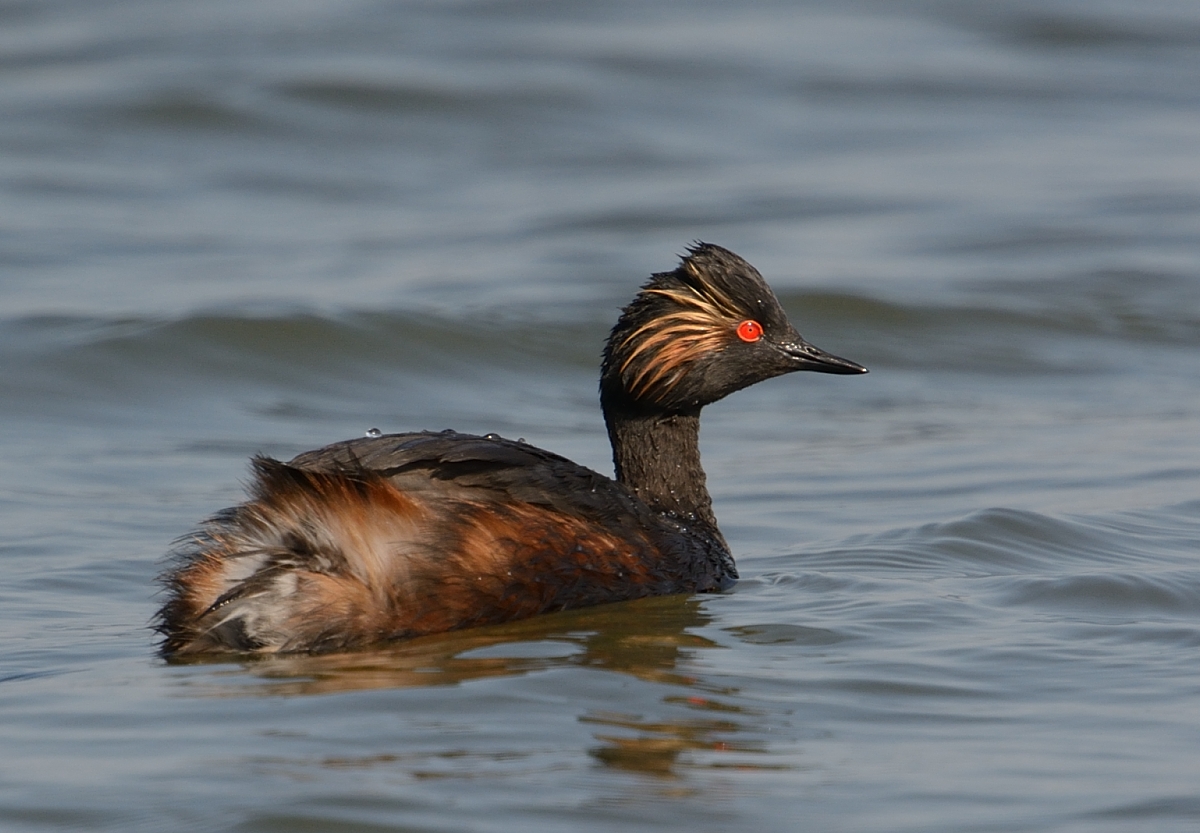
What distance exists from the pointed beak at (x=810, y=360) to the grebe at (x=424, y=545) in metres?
0.46

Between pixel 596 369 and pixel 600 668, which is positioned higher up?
pixel 596 369

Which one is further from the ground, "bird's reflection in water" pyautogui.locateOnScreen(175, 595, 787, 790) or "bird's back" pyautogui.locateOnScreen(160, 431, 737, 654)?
"bird's back" pyautogui.locateOnScreen(160, 431, 737, 654)

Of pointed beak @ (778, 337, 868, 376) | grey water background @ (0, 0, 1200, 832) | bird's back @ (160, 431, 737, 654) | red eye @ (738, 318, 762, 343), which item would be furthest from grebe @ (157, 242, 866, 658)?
pointed beak @ (778, 337, 868, 376)

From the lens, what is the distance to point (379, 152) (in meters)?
17.8

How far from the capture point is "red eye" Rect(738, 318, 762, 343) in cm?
736

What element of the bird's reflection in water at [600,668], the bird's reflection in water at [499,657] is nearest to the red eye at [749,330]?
the bird's reflection in water at [600,668]

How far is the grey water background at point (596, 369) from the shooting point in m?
4.90

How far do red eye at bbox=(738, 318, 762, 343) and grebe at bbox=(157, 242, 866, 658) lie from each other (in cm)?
23

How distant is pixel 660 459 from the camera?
7.48m

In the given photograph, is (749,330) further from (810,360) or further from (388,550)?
(388,550)

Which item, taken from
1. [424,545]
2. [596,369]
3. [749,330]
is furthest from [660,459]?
[596,369]

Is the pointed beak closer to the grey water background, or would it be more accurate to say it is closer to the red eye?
the red eye

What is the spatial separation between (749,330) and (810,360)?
0.30m

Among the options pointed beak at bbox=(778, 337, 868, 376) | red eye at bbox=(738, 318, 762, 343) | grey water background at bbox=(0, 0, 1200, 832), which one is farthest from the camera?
pointed beak at bbox=(778, 337, 868, 376)
